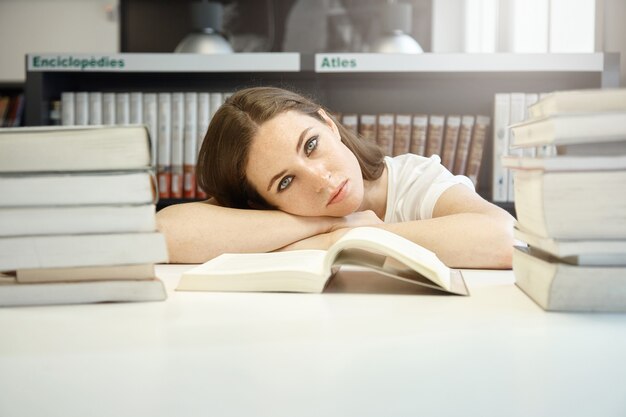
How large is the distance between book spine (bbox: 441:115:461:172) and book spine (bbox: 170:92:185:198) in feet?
2.96

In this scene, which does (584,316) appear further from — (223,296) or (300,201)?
(300,201)

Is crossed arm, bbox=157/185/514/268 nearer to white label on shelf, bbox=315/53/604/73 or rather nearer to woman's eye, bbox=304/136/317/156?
woman's eye, bbox=304/136/317/156

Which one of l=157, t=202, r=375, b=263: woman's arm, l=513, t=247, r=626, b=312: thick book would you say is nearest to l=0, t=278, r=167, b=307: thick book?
l=513, t=247, r=626, b=312: thick book

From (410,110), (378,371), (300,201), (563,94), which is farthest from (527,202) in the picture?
(410,110)

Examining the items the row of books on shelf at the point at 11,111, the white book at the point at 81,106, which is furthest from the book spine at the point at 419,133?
the row of books on shelf at the point at 11,111

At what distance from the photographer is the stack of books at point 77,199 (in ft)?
1.80

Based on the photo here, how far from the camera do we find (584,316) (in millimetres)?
537

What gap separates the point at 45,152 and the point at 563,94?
0.43 m

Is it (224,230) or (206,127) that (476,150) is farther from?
(224,230)

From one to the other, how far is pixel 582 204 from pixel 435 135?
176 cm

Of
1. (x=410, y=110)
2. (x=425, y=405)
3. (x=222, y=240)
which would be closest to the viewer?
(x=425, y=405)

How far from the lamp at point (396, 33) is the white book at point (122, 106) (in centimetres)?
89

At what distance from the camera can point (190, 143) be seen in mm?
2266

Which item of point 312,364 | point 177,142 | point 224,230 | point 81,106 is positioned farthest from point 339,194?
point 81,106
